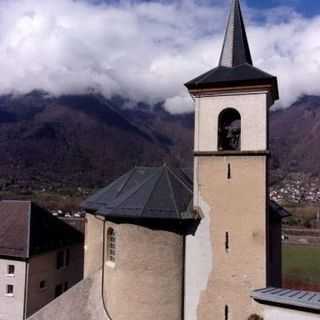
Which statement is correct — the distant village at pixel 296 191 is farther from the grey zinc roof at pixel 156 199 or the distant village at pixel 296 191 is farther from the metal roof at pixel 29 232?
the grey zinc roof at pixel 156 199

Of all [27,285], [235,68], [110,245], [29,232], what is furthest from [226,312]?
[29,232]

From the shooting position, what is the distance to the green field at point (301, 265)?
150 ft

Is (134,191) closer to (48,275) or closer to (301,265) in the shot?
(48,275)

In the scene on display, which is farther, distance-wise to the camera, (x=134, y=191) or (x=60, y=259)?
(x=60, y=259)

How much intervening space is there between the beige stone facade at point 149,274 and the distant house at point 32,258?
537 inches

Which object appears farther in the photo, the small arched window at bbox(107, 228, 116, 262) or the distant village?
the distant village

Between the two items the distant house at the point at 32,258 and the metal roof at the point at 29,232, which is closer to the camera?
the distant house at the point at 32,258

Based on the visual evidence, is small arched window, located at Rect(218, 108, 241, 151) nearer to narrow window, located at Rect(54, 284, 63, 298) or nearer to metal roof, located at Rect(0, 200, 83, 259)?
metal roof, located at Rect(0, 200, 83, 259)

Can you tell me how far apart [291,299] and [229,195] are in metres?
6.16

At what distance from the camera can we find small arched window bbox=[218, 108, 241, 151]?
1781cm

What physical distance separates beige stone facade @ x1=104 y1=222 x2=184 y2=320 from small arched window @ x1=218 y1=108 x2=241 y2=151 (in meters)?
4.23

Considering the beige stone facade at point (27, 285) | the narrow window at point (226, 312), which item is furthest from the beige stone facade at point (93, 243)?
the beige stone facade at point (27, 285)

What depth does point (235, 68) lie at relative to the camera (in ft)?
59.1

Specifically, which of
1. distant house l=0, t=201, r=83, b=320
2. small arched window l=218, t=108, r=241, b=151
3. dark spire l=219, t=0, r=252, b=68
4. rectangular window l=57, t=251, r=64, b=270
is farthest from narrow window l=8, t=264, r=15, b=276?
dark spire l=219, t=0, r=252, b=68
